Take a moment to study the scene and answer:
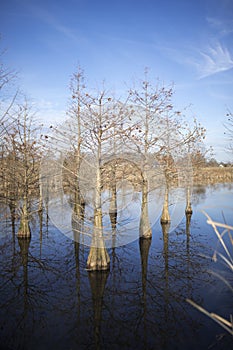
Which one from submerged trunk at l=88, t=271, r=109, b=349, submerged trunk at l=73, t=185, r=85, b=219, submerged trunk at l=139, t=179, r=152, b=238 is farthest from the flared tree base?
submerged trunk at l=139, t=179, r=152, b=238

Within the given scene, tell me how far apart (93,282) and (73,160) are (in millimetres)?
4971

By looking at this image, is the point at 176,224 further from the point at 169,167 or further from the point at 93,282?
the point at 93,282

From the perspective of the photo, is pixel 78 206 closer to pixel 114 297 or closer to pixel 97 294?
pixel 97 294

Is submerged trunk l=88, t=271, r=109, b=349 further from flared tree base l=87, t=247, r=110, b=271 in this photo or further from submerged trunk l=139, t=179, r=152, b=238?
submerged trunk l=139, t=179, r=152, b=238

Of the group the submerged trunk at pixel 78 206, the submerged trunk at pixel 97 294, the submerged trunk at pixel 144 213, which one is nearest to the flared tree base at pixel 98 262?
the submerged trunk at pixel 97 294

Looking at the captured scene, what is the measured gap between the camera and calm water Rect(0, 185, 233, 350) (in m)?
6.21

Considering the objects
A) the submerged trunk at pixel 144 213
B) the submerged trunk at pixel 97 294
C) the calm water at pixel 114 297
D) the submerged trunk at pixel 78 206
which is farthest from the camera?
the submerged trunk at pixel 144 213

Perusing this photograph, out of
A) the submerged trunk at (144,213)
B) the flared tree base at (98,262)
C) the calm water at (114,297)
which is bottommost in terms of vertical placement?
the calm water at (114,297)

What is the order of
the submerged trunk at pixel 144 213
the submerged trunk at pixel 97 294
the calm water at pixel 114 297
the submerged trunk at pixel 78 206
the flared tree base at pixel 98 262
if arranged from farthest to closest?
the submerged trunk at pixel 144 213 → the submerged trunk at pixel 78 206 → the flared tree base at pixel 98 262 → the submerged trunk at pixel 97 294 → the calm water at pixel 114 297

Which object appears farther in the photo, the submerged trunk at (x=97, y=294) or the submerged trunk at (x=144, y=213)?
the submerged trunk at (x=144, y=213)

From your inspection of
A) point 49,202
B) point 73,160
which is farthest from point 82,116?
point 49,202

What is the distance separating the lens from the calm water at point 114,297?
621 centimetres

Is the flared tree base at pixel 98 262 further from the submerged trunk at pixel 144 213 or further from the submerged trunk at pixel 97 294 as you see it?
the submerged trunk at pixel 144 213

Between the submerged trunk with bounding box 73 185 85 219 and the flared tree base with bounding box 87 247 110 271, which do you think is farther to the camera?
the submerged trunk with bounding box 73 185 85 219
